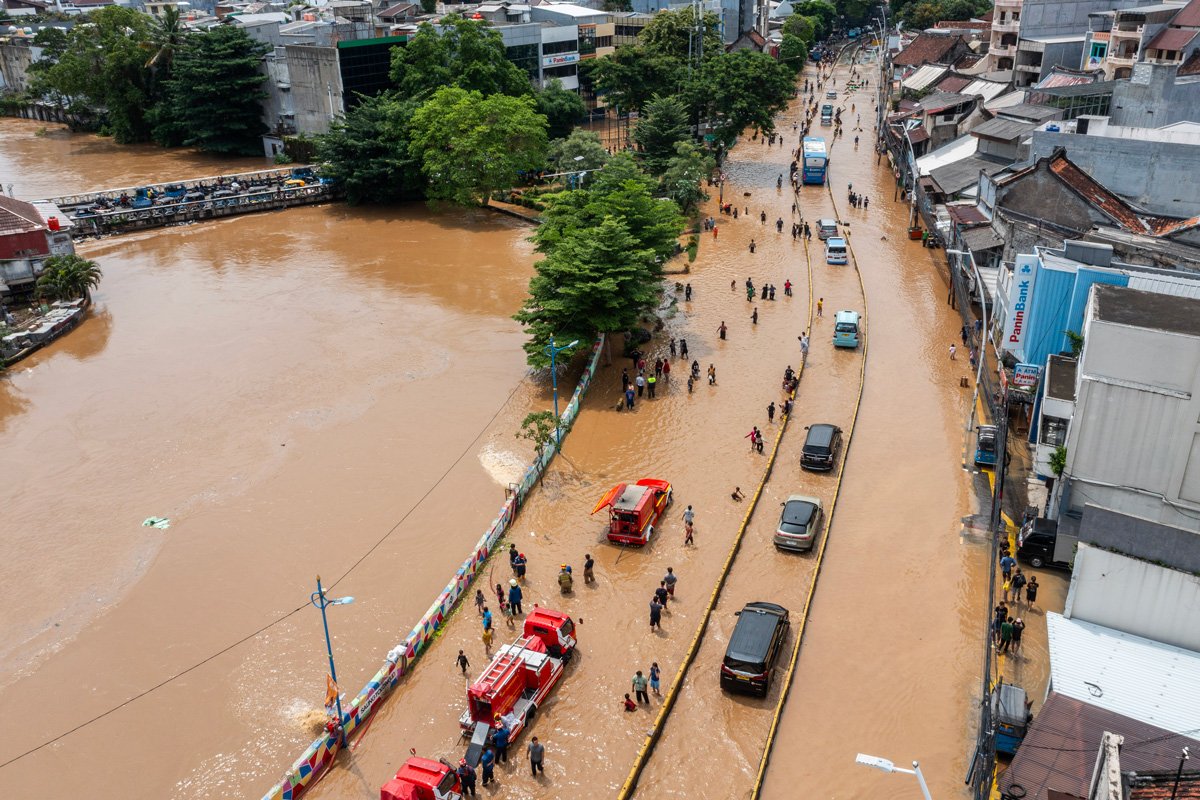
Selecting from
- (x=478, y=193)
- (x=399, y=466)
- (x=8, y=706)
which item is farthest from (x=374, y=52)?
(x=8, y=706)

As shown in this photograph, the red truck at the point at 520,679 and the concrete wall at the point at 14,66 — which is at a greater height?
the concrete wall at the point at 14,66

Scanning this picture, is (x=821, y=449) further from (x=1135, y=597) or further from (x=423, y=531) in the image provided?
(x=423, y=531)

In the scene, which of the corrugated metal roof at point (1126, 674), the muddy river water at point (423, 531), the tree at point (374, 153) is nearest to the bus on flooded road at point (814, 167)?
the muddy river water at point (423, 531)

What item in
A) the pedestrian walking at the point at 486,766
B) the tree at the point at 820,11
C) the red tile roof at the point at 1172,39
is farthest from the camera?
the tree at the point at 820,11

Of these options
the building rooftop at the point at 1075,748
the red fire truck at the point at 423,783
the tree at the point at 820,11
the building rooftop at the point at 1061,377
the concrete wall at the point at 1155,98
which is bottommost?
the red fire truck at the point at 423,783

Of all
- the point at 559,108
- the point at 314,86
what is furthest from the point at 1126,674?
the point at 314,86

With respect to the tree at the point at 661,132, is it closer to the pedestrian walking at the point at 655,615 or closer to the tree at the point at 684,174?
the tree at the point at 684,174

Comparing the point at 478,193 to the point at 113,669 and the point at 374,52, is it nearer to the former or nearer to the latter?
the point at 374,52
